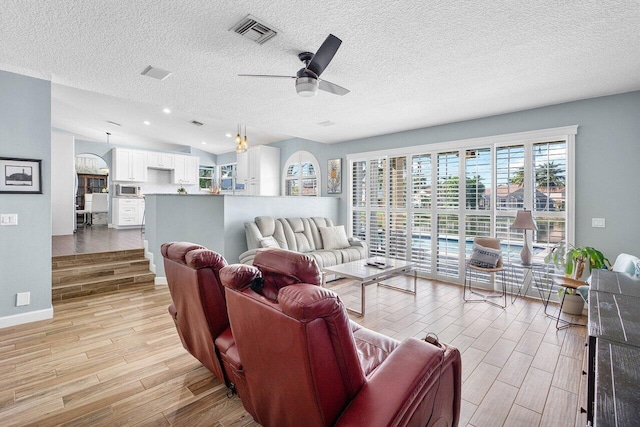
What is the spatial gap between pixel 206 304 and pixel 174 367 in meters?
1.07

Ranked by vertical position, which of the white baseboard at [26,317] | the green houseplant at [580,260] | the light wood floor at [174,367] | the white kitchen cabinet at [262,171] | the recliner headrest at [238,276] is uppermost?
the white kitchen cabinet at [262,171]

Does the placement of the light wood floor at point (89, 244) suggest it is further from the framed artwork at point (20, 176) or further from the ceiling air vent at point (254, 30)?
the ceiling air vent at point (254, 30)

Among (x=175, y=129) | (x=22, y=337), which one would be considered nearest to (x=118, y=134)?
(x=175, y=129)

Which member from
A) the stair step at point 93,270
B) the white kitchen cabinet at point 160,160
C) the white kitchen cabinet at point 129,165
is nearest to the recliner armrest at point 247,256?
the stair step at point 93,270

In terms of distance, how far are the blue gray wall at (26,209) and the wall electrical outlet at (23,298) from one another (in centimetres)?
3

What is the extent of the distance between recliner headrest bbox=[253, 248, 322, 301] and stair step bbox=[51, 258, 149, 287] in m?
4.29

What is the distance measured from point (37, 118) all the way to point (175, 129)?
4.89 m

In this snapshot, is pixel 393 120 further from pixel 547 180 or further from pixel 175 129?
pixel 175 129

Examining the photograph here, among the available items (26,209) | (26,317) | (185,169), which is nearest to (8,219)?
(26,209)

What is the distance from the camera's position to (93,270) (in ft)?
14.9

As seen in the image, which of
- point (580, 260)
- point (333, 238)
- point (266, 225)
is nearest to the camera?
point (580, 260)

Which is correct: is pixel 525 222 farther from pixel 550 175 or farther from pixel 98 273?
pixel 98 273

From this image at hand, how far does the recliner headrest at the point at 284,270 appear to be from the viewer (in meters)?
1.36

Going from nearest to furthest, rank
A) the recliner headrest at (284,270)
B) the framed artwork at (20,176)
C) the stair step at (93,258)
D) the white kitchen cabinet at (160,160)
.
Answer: the recliner headrest at (284,270), the framed artwork at (20,176), the stair step at (93,258), the white kitchen cabinet at (160,160)
